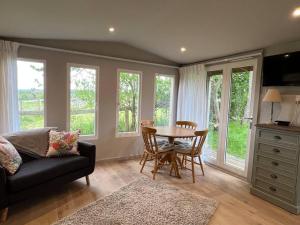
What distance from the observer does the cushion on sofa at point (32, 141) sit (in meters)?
2.65

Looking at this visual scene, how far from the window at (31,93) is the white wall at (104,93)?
10cm

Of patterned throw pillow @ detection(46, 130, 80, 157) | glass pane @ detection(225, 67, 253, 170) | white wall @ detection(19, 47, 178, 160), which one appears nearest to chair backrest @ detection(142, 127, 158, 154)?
white wall @ detection(19, 47, 178, 160)

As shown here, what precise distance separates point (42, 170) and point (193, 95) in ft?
10.7

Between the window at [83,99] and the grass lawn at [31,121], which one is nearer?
the grass lawn at [31,121]

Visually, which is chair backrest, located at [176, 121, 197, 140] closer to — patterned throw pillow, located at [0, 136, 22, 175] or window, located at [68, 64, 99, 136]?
window, located at [68, 64, 99, 136]

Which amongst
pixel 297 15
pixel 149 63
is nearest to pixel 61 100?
pixel 149 63

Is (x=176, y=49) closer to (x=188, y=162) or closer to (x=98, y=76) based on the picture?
(x=98, y=76)

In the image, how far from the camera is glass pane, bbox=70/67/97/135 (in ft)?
12.0

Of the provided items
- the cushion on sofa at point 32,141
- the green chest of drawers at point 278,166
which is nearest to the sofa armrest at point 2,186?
the cushion on sofa at point 32,141

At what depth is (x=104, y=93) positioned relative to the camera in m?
3.93

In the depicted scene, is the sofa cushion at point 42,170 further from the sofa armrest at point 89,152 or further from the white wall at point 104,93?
the white wall at point 104,93

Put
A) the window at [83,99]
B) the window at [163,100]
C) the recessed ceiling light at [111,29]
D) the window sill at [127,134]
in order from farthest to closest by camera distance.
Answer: the window at [163,100] → the window sill at [127,134] → the window at [83,99] → the recessed ceiling light at [111,29]

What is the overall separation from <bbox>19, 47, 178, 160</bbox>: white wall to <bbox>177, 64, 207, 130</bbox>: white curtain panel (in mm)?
235

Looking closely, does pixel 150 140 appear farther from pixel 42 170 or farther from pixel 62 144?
pixel 42 170
